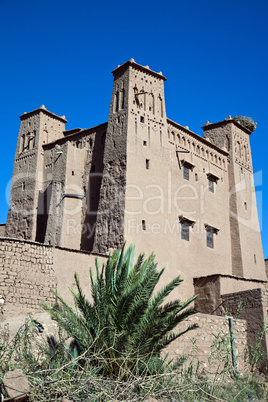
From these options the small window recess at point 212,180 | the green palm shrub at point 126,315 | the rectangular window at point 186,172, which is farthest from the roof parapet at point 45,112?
the green palm shrub at point 126,315

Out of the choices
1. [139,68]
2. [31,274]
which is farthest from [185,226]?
[31,274]

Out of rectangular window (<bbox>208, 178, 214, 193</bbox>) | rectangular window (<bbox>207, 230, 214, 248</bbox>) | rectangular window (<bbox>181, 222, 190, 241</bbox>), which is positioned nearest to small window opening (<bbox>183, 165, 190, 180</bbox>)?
rectangular window (<bbox>208, 178, 214, 193</bbox>)

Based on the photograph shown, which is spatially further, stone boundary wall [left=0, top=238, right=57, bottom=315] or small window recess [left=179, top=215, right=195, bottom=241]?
small window recess [left=179, top=215, right=195, bottom=241]

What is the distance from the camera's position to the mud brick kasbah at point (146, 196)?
621 inches

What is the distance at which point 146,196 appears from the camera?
1662 centimetres

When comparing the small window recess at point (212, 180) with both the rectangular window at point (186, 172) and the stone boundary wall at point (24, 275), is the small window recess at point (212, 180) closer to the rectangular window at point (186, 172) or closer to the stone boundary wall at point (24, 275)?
the rectangular window at point (186, 172)

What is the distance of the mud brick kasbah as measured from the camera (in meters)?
15.8

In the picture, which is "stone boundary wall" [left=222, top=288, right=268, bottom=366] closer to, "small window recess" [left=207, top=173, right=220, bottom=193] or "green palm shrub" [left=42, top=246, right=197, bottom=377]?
"green palm shrub" [left=42, top=246, right=197, bottom=377]

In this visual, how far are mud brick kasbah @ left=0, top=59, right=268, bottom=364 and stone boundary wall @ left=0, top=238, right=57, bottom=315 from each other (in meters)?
0.66

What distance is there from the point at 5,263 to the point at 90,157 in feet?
Answer: 29.9

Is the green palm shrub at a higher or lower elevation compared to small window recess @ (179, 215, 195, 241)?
lower

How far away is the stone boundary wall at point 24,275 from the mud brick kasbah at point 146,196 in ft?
2.16

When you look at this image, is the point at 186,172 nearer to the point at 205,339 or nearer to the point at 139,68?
the point at 139,68

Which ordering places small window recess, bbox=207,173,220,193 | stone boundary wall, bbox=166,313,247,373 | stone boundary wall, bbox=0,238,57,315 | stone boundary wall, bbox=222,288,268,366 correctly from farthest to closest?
1. small window recess, bbox=207,173,220,193
2. stone boundary wall, bbox=222,288,268,366
3. stone boundary wall, bbox=166,313,247,373
4. stone boundary wall, bbox=0,238,57,315
